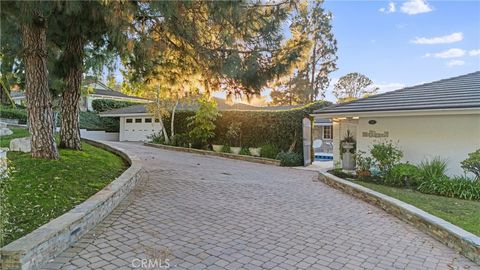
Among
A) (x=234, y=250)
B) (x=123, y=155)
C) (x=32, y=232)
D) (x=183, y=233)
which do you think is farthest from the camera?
(x=123, y=155)

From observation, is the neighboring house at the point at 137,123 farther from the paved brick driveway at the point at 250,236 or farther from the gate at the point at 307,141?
the paved brick driveway at the point at 250,236

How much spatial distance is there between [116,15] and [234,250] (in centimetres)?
412

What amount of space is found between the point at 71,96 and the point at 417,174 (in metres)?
10.8

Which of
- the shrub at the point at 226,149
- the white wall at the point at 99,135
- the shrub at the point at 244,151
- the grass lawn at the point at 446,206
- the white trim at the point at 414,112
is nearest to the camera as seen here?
the grass lawn at the point at 446,206

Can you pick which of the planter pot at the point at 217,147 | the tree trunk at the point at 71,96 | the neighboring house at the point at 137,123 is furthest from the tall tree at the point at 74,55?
the neighboring house at the point at 137,123

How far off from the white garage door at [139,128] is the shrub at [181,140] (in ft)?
19.8

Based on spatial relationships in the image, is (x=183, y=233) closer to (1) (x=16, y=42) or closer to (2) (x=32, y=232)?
(2) (x=32, y=232)

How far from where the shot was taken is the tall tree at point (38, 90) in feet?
25.1

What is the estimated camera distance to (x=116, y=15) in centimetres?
541

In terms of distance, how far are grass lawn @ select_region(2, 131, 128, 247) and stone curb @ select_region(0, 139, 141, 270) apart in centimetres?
28

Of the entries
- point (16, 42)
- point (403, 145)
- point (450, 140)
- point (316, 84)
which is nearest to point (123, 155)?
point (16, 42)

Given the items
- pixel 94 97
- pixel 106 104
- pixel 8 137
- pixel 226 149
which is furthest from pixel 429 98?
pixel 94 97

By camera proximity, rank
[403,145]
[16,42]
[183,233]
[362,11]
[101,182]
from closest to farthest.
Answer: [183,233], [101,182], [16,42], [403,145], [362,11]

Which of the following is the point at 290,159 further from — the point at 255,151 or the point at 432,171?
the point at 432,171
